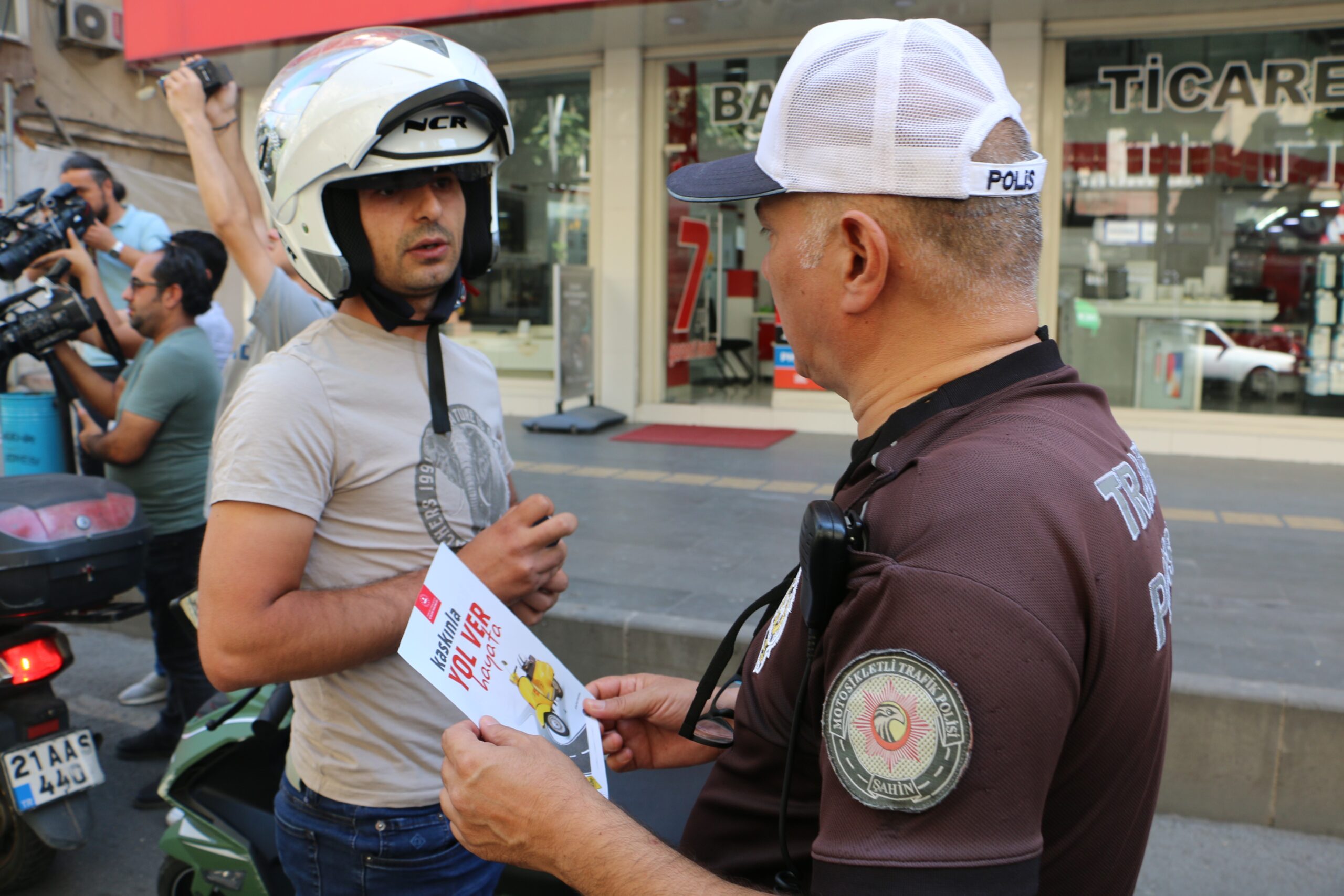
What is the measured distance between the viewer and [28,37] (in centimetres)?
1357

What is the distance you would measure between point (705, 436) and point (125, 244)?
528 cm

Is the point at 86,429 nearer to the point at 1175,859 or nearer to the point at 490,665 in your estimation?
the point at 490,665

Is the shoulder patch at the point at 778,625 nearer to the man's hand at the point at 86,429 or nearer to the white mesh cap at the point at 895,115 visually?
the white mesh cap at the point at 895,115

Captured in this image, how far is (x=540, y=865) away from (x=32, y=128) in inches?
625

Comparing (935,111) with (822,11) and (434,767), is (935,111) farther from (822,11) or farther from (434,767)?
(822,11)

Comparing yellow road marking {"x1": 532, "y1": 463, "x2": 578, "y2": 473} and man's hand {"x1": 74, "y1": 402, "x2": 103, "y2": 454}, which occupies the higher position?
man's hand {"x1": 74, "y1": 402, "x2": 103, "y2": 454}

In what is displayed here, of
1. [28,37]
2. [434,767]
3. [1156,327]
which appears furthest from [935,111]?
[28,37]

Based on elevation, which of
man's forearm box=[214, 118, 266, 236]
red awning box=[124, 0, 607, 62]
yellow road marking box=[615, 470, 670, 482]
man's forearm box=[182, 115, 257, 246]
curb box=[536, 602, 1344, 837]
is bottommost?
curb box=[536, 602, 1344, 837]

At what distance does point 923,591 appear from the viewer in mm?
927

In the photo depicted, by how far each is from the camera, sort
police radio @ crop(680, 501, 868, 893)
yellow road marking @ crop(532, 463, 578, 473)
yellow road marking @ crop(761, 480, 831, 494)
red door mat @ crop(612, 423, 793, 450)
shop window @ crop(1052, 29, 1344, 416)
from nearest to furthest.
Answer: police radio @ crop(680, 501, 868, 893) → yellow road marking @ crop(761, 480, 831, 494) → yellow road marking @ crop(532, 463, 578, 473) → shop window @ crop(1052, 29, 1344, 416) → red door mat @ crop(612, 423, 793, 450)

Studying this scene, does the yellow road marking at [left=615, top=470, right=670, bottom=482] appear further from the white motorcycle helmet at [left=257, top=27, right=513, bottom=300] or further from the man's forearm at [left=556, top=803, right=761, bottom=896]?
the man's forearm at [left=556, top=803, right=761, bottom=896]

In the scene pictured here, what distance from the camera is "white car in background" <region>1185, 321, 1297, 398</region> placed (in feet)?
30.0

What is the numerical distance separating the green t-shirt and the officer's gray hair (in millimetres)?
3673

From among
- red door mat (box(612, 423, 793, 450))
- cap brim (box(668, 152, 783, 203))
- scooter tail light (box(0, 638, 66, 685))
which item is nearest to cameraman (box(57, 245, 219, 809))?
scooter tail light (box(0, 638, 66, 685))
